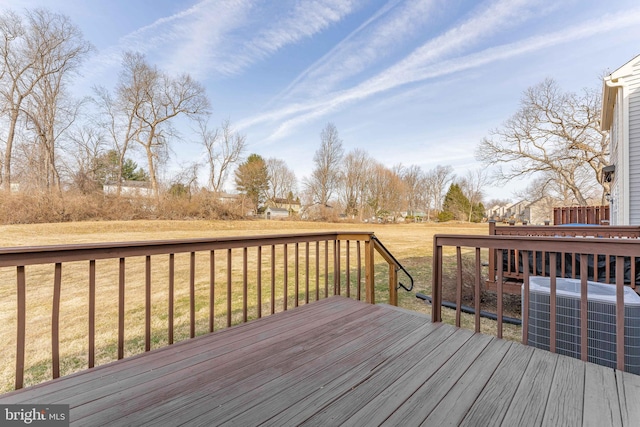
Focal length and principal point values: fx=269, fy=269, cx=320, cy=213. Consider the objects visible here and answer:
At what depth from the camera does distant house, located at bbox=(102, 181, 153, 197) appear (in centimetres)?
1520

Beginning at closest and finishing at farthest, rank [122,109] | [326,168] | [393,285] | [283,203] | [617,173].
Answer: [393,285] < [617,173] < [122,109] < [326,168] < [283,203]

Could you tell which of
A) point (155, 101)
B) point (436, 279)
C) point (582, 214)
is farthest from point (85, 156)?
point (582, 214)

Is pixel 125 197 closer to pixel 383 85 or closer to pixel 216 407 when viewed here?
pixel 383 85

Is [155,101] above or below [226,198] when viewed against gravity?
above

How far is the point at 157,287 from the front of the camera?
530 centimetres

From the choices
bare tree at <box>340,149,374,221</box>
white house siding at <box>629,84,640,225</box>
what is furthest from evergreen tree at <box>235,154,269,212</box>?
white house siding at <box>629,84,640,225</box>

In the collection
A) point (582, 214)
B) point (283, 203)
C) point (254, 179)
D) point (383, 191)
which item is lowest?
point (582, 214)

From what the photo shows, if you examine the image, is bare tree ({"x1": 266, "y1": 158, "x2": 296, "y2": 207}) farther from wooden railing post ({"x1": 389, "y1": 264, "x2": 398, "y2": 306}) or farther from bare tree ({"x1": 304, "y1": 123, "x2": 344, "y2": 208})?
wooden railing post ({"x1": 389, "y1": 264, "x2": 398, "y2": 306})

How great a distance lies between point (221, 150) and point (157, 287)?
60.7ft

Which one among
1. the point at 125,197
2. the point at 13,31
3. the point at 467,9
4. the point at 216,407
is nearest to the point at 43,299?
the point at 216,407

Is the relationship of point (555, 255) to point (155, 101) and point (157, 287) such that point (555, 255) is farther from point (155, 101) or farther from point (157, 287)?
point (155, 101)

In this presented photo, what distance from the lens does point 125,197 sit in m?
14.7

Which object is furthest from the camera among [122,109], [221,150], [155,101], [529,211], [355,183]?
[529,211]

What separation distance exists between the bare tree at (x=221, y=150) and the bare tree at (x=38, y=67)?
8.26m
